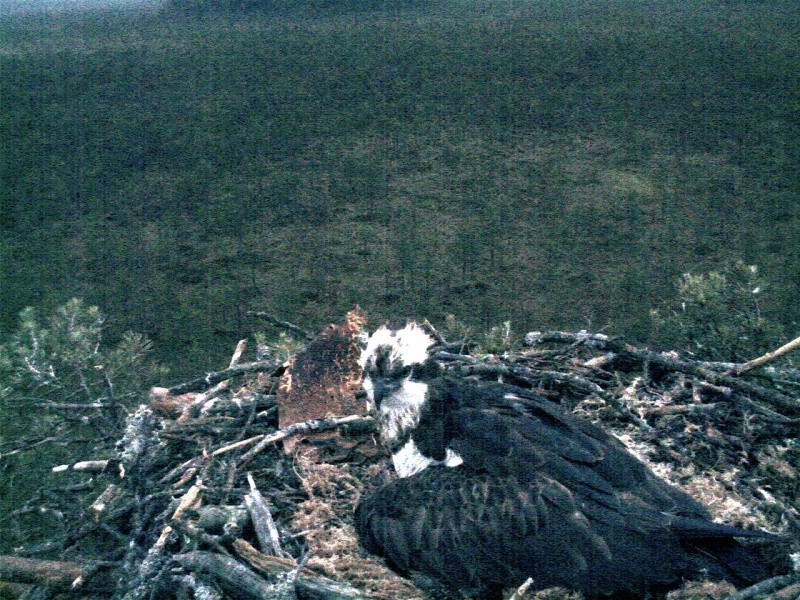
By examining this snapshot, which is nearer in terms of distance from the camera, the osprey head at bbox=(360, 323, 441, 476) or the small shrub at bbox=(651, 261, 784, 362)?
the osprey head at bbox=(360, 323, 441, 476)

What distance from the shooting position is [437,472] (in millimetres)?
3502

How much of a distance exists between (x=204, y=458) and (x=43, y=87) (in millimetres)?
11990

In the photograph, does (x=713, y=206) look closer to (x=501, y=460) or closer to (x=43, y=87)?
(x=501, y=460)

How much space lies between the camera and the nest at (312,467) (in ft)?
10.6

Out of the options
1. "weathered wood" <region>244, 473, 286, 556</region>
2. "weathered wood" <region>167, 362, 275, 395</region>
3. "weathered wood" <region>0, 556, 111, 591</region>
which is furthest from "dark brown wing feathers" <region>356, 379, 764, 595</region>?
"weathered wood" <region>167, 362, 275, 395</region>

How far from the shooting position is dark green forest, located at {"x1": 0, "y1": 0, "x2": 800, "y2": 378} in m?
9.30

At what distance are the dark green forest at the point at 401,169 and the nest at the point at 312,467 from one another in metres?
3.87

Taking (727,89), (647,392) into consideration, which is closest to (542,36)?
(727,89)

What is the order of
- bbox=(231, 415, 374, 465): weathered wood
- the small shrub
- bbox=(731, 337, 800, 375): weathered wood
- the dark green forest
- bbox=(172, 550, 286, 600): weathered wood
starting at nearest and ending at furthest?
bbox=(172, 550, 286, 600): weathered wood, bbox=(231, 415, 374, 465): weathered wood, bbox=(731, 337, 800, 375): weathered wood, the small shrub, the dark green forest

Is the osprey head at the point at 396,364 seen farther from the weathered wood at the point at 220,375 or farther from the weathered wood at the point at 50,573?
the weathered wood at the point at 50,573

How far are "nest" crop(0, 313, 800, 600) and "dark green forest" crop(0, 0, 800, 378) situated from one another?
152 inches

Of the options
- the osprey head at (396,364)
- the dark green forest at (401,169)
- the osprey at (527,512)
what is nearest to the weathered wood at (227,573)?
the osprey at (527,512)

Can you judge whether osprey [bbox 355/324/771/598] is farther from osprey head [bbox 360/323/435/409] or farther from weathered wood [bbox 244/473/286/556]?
weathered wood [bbox 244/473/286/556]

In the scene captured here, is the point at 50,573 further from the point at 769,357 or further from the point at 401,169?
the point at 401,169
